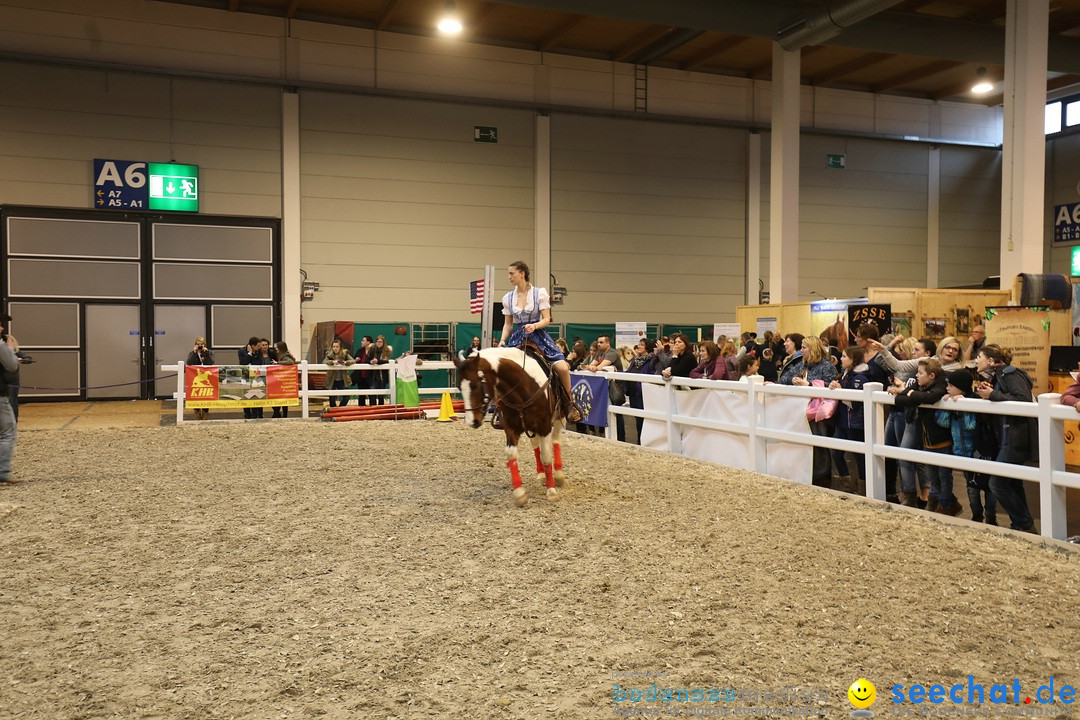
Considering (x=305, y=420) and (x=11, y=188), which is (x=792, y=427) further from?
(x=11, y=188)

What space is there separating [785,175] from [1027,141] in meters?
6.27

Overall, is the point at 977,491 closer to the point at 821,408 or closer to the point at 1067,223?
the point at 821,408

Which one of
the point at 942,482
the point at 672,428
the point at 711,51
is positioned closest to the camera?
the point at 942,482

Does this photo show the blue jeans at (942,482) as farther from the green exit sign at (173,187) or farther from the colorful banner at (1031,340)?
the green exit sign at (173,187)

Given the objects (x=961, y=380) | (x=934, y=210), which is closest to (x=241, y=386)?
(x=961, y=380)

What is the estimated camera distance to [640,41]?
24625mm

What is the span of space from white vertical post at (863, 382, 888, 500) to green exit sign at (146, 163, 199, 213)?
19596 millimetres

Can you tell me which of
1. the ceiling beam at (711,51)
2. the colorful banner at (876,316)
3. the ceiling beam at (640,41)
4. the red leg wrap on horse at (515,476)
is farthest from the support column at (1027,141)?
the red leg wrap on horse at (515,476)

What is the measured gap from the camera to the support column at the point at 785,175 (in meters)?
22.2

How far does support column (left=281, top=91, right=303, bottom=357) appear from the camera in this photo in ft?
75.4

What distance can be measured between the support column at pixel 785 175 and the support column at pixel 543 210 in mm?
6809

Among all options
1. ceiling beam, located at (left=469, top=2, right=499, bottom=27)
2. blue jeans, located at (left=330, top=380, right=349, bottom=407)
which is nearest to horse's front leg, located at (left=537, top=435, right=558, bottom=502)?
blue jeans, located at (left=330, top=380, right=349, bottom=407)

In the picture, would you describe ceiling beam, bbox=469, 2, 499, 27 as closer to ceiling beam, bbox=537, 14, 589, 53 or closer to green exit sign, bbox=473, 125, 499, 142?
ceiling beam, bbox=537, 14, 589, 53

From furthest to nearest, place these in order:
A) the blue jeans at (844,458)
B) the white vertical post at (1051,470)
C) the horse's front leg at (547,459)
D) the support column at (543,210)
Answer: the support column at (543,210) < the blue jeans at (844,458) < the horse's front leg at (547,459) < the white vertical post at (1051,470)
